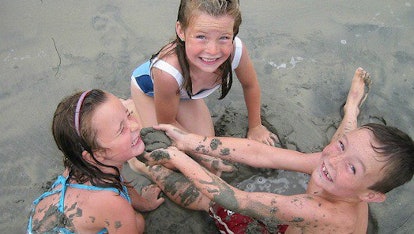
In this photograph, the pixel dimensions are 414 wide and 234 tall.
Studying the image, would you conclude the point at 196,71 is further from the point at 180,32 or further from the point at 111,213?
the point at 111,213

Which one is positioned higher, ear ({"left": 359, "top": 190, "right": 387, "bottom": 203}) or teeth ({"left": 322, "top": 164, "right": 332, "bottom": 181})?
teeth ({"left": 322, "top": 164, "right": 332, "bottom": 181})

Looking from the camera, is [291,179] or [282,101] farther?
[282,101]

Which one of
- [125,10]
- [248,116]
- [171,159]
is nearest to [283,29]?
[248,116]

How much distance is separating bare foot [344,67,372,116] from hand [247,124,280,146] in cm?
57

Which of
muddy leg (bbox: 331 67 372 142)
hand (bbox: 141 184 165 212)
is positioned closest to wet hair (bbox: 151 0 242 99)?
hand (bbox: 141 184 165 212)

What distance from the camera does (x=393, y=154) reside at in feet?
5.98

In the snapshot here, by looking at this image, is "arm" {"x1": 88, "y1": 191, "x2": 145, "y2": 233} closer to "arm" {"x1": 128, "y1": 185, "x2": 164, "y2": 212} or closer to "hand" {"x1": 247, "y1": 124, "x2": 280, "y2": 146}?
"arm" {"x1": 128, "y1": 185, "x2": 164, "y2": 212}

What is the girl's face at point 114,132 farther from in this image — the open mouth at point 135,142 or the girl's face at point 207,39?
the girl's face at point 207,39

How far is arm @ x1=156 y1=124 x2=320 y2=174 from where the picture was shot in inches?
96.5

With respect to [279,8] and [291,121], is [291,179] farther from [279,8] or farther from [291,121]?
[279,8]

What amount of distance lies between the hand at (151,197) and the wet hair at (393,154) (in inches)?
50.9

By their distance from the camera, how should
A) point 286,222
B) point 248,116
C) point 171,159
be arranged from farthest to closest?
point 248,116
point 171,159
point 286,222

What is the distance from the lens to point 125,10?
3.70 meters

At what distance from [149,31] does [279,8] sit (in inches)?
47.1
